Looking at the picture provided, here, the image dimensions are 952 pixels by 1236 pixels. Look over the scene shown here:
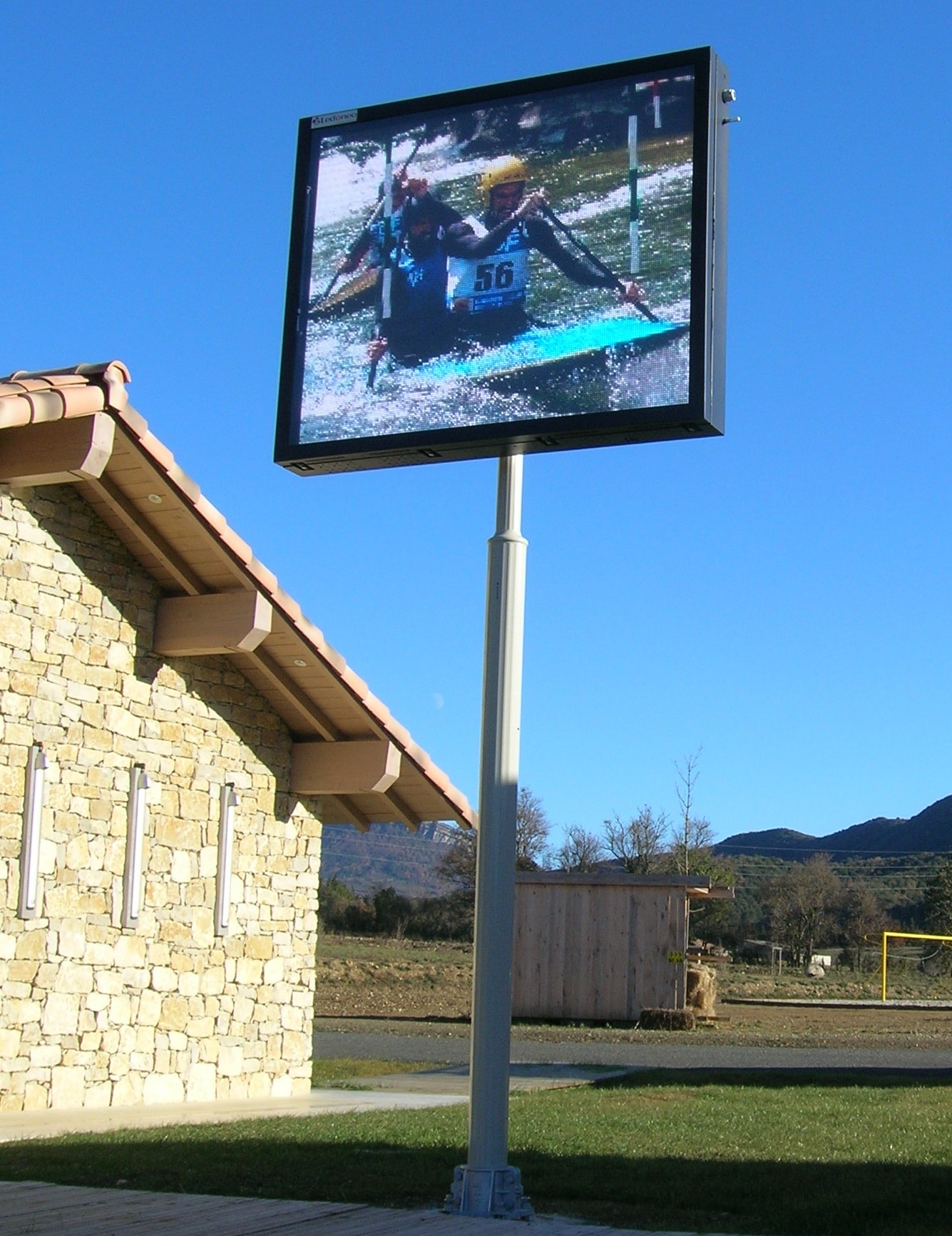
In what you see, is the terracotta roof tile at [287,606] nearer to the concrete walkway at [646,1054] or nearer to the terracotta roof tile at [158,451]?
the terracotta roof tile at [158,451]

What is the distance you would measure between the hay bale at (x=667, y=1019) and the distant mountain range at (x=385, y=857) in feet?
317

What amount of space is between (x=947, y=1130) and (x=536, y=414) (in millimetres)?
5772

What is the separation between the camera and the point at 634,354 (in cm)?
673

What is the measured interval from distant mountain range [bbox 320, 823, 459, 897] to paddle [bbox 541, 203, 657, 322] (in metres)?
113

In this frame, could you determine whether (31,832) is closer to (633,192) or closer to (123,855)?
(123,855)

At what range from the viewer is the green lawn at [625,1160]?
258 inches

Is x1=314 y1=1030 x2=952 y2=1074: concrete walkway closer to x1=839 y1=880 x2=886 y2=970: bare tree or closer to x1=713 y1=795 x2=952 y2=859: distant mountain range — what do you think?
x1=839 y1=880 x2=886 y2=970: bare tree

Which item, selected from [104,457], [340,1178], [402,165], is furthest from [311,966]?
[402,165]

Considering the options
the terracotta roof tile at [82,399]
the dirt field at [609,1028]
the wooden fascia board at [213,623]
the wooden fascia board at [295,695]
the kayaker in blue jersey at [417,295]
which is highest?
the terracotta roof tile at [82,399]

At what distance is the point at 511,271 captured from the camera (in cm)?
712

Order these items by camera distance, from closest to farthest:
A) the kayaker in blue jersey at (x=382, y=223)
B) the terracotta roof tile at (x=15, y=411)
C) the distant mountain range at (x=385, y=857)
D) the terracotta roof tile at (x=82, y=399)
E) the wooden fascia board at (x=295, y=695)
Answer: the kayaker in blue jersey at (x=382, y=223) → the terracotta roof tile at (x=15, y=411) → the terracotta roof tile at (x=82, y=399) → the wooden fascia board at (x=295, y=695) → the distant mountain range at (x=385, y=857)

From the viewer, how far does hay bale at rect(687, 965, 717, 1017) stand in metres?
23.1

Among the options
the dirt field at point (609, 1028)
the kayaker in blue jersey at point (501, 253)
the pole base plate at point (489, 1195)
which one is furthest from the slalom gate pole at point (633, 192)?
the dirt field at point (609, 1028)

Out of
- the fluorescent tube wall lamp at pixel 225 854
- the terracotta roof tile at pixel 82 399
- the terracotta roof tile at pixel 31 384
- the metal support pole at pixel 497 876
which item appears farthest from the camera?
the fluorescent tube wall lamp at pixel 225 854
